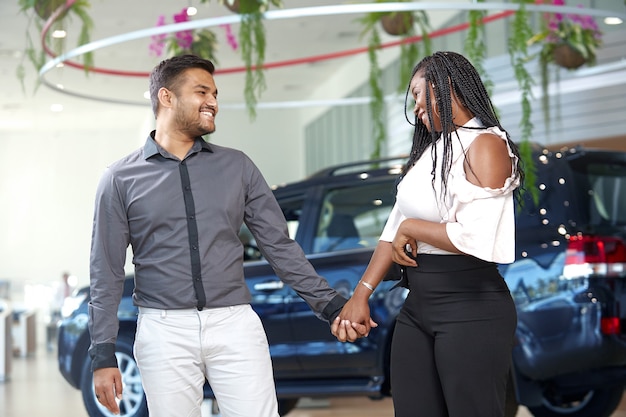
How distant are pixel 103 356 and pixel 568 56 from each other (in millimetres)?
4821

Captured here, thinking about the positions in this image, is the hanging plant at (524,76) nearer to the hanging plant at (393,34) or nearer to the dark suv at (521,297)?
the dark suv at (521,297)

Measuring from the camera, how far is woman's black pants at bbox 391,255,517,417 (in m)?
2.64

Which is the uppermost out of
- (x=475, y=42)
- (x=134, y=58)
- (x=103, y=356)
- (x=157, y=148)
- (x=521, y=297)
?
(x=134, y=58)

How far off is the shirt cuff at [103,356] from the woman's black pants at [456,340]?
781 mm

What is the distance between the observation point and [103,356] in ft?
9.04

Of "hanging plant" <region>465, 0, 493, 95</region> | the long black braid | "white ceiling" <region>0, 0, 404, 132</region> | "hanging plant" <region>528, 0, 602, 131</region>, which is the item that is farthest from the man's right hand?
"hanging plant" <region>528, 0, 602, 131</region>

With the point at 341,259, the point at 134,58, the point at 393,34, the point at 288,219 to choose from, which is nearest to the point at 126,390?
the point at 288,219

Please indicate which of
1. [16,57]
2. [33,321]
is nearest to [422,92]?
[16,57]

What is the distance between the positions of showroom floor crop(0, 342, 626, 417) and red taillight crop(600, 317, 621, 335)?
4.62ft

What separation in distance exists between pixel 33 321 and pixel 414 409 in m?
12.3

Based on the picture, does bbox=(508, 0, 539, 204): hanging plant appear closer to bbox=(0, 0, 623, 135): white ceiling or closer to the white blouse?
bbox=(0, 0, 623, 135): white ceiling

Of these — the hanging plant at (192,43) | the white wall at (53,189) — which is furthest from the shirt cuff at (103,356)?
the white wall at (53,189)

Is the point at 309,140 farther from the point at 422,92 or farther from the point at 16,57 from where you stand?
the point at 422,92

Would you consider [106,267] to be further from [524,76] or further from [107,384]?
[524,76]
